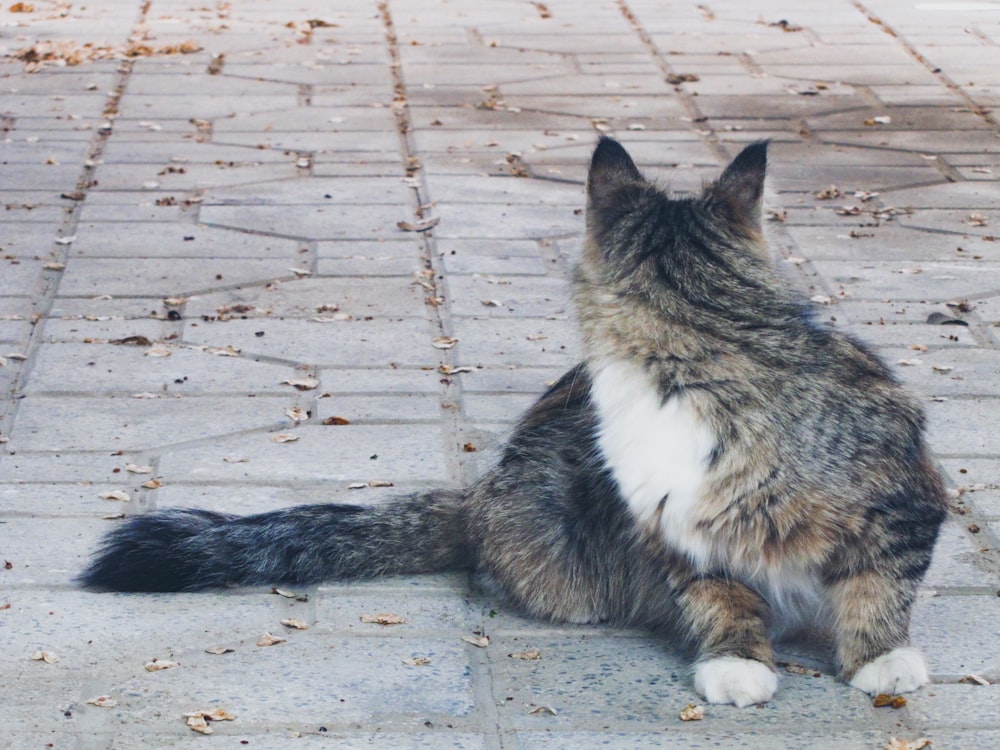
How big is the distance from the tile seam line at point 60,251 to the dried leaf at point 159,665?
1.72 metres

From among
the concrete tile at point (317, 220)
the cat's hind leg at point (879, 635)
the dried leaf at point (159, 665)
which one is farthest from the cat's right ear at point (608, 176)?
the concrete tile at point (317, 220)

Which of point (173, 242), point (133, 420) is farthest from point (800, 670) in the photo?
point (173, 242)

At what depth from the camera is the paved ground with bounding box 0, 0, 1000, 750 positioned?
11.7 ft

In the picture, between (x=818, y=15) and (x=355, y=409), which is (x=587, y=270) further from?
(x=818, y=15)

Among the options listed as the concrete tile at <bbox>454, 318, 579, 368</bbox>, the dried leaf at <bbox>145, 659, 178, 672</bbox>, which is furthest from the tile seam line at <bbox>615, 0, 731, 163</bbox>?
the dried leaf at <bbox>145, 659, 178, 672</bbox>

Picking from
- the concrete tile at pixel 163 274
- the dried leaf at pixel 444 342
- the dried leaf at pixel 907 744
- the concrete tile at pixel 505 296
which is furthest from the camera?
the concrete tile at pixel 163 274

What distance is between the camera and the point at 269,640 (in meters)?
3.80

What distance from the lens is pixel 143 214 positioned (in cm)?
759

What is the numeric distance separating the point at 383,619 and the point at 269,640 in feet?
1.05

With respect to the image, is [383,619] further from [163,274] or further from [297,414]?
[163,274]

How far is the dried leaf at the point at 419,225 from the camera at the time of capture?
24.5 feet

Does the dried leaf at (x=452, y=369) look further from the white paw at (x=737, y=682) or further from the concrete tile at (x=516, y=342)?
the white paw at (x=737, y=682)

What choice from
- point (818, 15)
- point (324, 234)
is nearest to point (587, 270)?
point (324, 234)

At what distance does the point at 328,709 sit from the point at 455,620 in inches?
22.4
